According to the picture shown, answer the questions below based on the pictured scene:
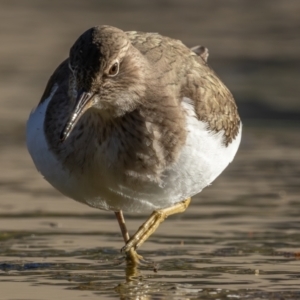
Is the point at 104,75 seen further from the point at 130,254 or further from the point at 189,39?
the point at 189,39

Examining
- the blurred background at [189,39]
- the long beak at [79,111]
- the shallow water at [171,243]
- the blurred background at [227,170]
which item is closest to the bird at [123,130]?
the long beak at [79,111]

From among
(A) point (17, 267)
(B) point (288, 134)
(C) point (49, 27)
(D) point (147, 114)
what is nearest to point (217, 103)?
(D) point (147, 114)

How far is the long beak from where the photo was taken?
23.4 feet

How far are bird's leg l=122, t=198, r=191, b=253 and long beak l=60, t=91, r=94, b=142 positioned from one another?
1451mm

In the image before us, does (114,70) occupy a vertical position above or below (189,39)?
below

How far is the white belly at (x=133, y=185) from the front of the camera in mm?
7742

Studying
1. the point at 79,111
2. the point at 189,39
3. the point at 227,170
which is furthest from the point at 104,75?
the point at 189,39

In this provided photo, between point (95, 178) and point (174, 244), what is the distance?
1363 mm

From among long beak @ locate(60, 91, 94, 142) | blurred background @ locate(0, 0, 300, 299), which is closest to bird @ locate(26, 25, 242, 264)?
long beak @ locate(60, 91, 94, 142)

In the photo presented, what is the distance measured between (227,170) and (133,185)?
4.02 meters

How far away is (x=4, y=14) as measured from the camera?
21656 millimetres

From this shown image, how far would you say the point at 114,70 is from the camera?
739 centimetres

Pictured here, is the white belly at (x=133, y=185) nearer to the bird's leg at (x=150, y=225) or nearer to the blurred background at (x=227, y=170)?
the bird's leg at (x=150, y=225)

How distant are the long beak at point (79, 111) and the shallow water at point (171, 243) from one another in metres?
1.08
